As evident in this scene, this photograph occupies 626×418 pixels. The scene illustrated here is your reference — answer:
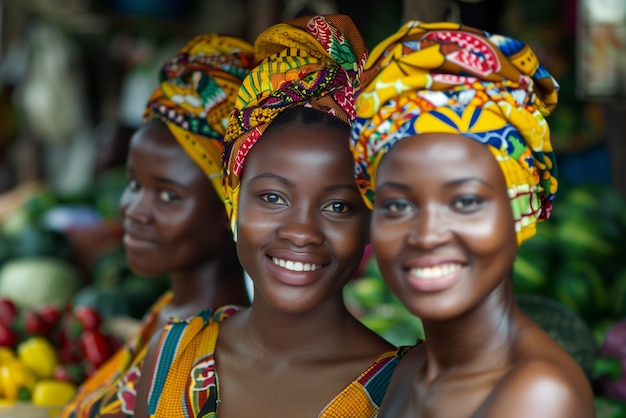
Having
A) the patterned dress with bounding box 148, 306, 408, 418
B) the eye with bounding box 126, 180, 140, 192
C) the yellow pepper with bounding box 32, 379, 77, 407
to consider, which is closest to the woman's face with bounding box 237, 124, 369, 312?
the patterned dress with bounding box 148, 306, 408, 418

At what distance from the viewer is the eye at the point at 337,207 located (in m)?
2.15

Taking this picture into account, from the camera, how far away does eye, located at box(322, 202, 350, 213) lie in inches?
84.8

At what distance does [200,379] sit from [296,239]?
0.55 m

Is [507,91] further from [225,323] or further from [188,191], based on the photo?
[188,191]

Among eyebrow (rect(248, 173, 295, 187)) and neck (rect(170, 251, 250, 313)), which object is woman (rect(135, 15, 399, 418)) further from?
neck (rect(170, 251, 250, 313))

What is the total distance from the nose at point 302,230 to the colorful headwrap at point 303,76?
25 centimetres

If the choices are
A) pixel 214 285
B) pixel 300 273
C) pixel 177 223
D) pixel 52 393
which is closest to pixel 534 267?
pixel 214 285

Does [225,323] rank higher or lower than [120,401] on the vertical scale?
higher

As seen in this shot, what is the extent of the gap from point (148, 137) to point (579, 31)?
3076 mm

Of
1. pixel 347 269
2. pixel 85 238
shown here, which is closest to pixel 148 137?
pixel 347 269

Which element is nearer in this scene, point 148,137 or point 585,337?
point 148,137

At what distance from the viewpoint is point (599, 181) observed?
616 centimetres

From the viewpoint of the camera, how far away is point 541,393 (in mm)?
1575

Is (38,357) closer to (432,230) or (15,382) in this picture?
(15,382)
